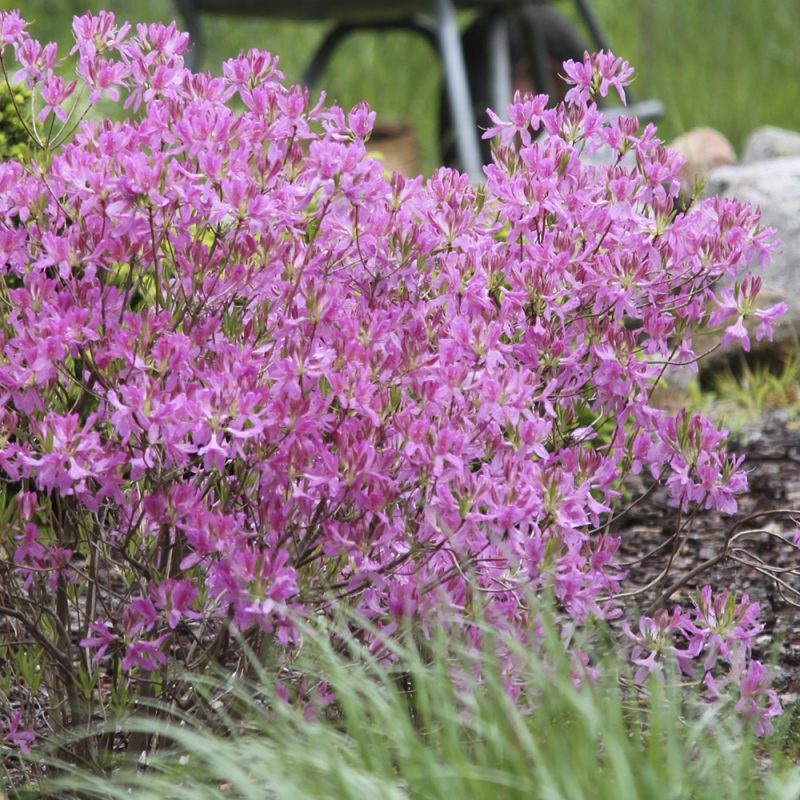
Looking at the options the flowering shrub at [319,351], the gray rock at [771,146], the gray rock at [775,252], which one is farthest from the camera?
the gray rock at [771,146]

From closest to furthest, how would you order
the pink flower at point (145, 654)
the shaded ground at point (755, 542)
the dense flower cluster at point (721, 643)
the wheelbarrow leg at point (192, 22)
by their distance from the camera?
the pink flower at point (145, 654), the dense flower cluster at point (721, 643), the shaded ground at point (755, 542), the wheelbarrow leg at point (192, 22)

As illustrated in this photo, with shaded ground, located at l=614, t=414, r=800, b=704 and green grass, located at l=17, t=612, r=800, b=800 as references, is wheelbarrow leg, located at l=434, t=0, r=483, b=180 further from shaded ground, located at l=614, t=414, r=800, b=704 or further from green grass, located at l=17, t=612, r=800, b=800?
green grass, located at l=17, t=612, r=800, b=800

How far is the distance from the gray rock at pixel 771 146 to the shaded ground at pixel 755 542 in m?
2.87

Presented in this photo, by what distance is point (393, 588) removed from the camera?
2.14 m

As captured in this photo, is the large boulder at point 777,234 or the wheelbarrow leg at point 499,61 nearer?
the large boulder at point 777,234

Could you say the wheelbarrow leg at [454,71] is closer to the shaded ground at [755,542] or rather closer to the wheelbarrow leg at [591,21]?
the wheelbarrow leg at [591,21]

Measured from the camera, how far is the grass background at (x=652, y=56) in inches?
387

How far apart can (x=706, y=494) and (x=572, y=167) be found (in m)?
0.59

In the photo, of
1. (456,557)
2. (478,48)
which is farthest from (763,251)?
(478,48)

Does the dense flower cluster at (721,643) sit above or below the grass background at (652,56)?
below

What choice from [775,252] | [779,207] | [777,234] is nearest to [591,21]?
[779,207]

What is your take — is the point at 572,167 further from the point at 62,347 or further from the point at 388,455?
the point at 62,347

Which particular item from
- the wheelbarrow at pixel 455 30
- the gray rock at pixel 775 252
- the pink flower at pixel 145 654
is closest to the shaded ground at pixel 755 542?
the gray rock at pixel 775 252

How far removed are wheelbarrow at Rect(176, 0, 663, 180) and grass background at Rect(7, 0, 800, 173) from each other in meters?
2.62
